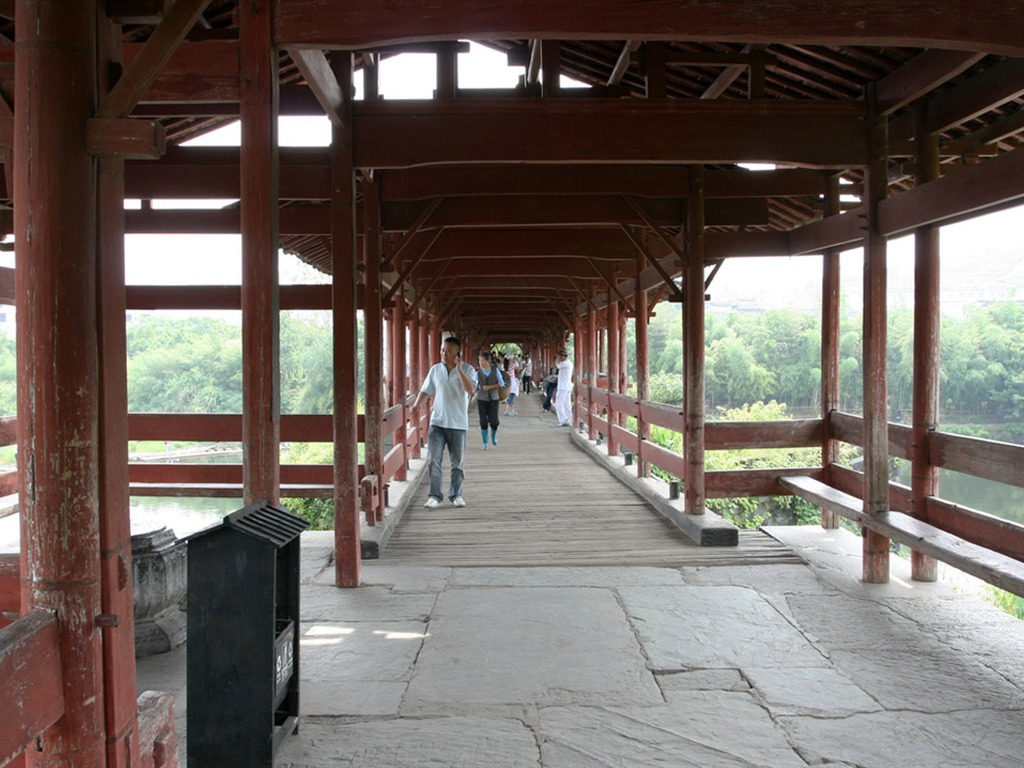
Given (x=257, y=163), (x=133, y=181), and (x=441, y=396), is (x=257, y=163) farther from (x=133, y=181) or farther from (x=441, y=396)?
(x=441, y=396)

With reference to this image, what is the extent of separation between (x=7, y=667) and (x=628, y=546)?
220 inches

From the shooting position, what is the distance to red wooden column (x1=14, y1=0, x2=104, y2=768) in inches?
81.7

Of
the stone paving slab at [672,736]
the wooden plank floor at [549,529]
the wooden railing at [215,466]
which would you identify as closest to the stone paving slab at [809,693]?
the stone paving slab at [672,736]

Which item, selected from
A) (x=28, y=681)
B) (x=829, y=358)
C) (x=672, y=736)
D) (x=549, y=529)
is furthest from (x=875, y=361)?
(x=28, y=681)

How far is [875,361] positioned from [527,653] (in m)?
3.29

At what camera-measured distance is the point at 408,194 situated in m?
7.29

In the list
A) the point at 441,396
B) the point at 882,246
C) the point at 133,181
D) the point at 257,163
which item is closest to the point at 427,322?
the point at 441,396

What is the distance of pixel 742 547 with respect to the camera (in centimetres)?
680

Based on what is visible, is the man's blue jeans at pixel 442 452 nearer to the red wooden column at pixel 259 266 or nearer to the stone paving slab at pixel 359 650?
the stone paving slab at pixel 359 650

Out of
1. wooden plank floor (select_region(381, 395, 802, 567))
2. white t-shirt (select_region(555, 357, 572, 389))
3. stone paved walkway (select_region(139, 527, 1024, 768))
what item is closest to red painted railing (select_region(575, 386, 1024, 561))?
stone paved walkway (select_region(139, 527, 1024, 768))

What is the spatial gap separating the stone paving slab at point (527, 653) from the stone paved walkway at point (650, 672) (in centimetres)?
1

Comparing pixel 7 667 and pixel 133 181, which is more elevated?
pixel 133 181

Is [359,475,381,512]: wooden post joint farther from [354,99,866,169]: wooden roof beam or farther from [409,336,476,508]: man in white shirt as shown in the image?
[354,99,866,169]: wooden roof beam

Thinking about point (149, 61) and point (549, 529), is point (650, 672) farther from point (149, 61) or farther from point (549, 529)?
point (549, 529)
